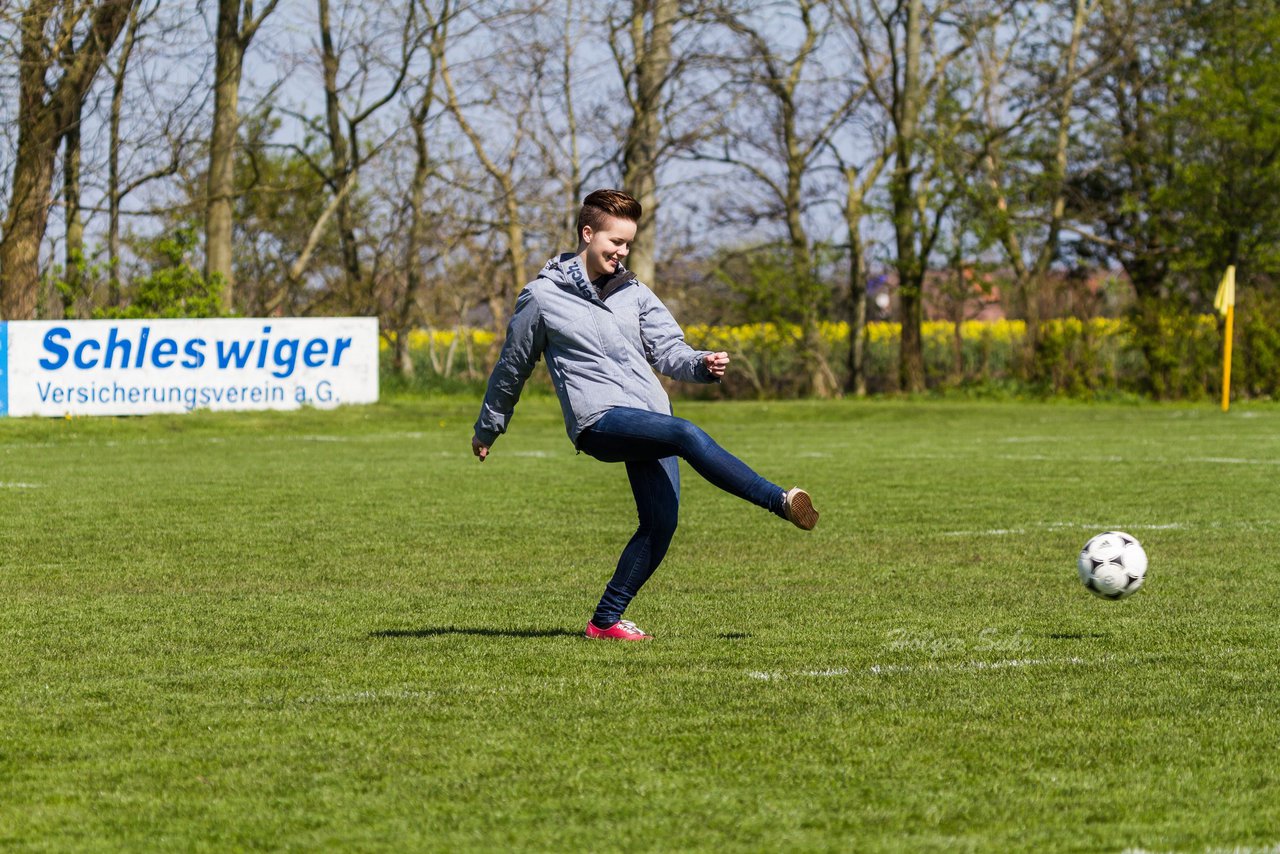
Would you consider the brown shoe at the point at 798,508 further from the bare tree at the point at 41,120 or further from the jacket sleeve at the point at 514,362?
the bare tree at the point at 41,120

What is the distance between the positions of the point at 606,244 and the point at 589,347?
0.41 metres

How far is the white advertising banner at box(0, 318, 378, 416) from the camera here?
81.6 feet

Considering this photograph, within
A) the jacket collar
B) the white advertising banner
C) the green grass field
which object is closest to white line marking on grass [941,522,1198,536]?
the green grass field

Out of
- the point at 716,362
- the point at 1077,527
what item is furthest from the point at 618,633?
the point at 1077,527

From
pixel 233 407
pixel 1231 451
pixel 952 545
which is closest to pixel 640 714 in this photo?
pixel 952 545

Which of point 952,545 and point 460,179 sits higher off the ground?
point 460,179

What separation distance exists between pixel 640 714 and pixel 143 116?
33.7 metres

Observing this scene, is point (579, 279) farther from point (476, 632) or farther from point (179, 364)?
point (179, 364)

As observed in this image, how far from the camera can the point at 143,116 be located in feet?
120

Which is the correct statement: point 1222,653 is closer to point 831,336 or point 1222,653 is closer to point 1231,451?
point 1231,451

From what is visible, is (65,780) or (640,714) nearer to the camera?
(65,780)

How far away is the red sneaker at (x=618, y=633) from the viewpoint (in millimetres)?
7129

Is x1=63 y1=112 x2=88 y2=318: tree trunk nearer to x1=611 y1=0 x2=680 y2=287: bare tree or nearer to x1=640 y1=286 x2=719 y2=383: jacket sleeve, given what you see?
x1=611 y1=0 x2=680 y2=287: bare tree

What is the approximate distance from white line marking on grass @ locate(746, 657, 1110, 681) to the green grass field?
0.10 ft
